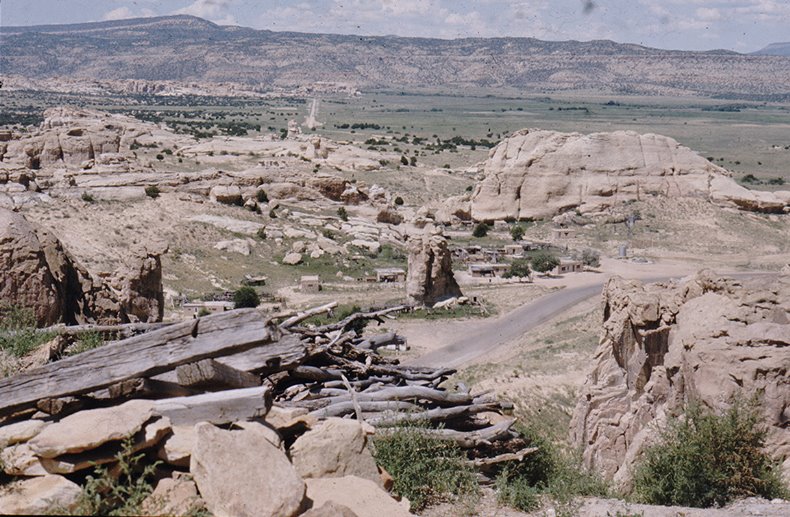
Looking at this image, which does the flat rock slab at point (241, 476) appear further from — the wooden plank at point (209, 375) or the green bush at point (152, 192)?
the green bush at point (152, 192)

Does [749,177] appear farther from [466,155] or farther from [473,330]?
[473,330]

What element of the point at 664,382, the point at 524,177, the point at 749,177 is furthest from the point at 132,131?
the point at 664,382

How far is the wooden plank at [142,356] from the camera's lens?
7.05 meters

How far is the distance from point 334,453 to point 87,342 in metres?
3.78

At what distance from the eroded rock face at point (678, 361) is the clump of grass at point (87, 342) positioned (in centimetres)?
694

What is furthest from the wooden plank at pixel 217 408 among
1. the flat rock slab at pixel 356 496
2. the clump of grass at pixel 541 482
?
the clump of grass at pixel 541 482

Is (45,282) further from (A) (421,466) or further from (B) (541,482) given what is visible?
(B) (541,482)

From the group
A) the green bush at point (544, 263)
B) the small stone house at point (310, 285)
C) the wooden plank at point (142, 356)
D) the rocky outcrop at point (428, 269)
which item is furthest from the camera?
the green bush at point (544, 263)

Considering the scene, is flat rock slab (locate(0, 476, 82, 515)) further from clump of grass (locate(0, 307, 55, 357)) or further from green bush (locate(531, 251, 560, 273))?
green bush (locate(531, 251, 560, 273))

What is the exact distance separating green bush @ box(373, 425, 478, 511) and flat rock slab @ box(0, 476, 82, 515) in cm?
303

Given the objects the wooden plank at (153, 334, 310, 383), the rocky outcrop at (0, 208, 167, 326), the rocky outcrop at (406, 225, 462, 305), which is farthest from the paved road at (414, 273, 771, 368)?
the wooden plank at (153, 334, 310, 383)

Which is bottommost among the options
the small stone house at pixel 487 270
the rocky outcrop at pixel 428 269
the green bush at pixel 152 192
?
the small stone house at pixel 487 270

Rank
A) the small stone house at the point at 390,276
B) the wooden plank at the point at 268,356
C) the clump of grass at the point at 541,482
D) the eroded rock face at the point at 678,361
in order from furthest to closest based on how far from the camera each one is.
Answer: the small stone house at the point at 390,276 → the eroded rock face at the point at 678,361 → the clump of grass at the point at 541,482 → the wooden plank at the point at 268,356

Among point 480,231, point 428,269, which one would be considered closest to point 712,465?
point 428,269
